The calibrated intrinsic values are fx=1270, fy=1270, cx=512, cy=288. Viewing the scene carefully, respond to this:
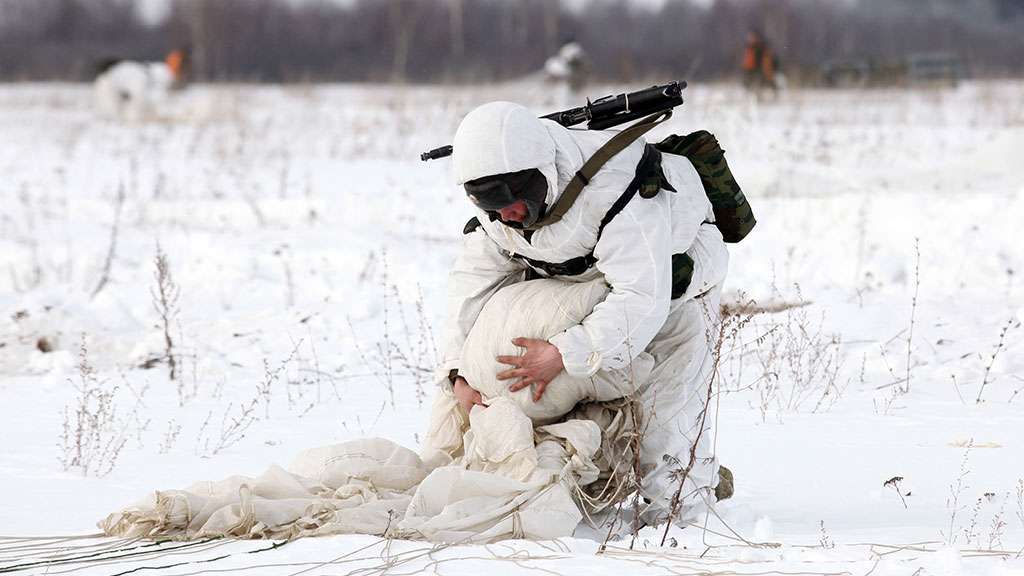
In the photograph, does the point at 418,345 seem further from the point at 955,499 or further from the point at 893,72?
the point at 893,72

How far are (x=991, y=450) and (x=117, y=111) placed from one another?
2078 centimetres

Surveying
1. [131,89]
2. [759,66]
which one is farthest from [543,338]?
[131,89]

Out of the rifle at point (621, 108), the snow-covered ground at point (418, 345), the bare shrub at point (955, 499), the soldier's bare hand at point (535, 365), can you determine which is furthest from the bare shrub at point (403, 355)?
the bare shrub at point (955, 499)

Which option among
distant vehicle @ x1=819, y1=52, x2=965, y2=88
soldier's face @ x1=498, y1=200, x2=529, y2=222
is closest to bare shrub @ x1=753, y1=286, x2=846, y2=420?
soldier's face @ x1=498, y1=200, x2=529, y2=222

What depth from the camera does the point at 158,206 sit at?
1209 centimetres

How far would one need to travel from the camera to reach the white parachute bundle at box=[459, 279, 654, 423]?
400 cm

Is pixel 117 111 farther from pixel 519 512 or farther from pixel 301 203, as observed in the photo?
pixel 519 512

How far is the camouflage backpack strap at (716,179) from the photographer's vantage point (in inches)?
165

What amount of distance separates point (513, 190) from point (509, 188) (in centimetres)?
2

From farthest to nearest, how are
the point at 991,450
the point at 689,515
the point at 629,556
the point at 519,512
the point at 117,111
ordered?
the point at 117,111, the point at 991,450, the point at 689,515, the point at 519,512, the point at 629,556

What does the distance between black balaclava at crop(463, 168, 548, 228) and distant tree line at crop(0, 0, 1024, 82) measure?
107 feet

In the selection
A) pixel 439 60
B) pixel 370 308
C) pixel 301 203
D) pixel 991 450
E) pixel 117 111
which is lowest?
pixel 991 450

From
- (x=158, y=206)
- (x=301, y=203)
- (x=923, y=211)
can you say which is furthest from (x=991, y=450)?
(x=158, y=206)

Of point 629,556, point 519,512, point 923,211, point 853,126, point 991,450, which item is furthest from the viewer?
point 853,126
